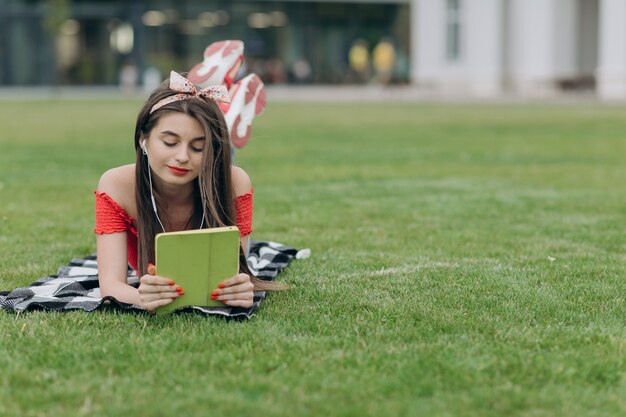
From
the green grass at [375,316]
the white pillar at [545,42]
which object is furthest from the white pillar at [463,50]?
the green grass at [375,316]

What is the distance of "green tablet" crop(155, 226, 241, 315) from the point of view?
3789 millimetres

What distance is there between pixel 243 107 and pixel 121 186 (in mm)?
1389

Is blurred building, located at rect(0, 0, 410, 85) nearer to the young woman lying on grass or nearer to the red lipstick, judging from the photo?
the young woman lying on grass

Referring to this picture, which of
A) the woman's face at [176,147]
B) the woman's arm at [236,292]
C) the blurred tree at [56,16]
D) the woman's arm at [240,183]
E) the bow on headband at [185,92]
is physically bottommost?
the woman's arm at [236,292]

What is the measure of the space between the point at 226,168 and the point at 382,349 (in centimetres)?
115

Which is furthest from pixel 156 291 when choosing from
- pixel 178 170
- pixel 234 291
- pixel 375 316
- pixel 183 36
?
pixel 183 36

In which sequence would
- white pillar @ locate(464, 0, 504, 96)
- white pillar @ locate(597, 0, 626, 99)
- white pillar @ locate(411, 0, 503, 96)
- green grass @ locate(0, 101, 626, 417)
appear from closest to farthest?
green grass @ locate(0, 101, 626, 417) → white pillar @ locate(597, 0, 626, 99) → white pillar @ locate(464, 0, 504, 96) → white pillar @ locate(411, 0, 503, 96)

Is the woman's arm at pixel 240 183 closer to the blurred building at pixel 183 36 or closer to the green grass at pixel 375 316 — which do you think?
the green grass at pixel 375 316

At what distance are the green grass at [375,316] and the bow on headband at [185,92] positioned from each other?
0.90m

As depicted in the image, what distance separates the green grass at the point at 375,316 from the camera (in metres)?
3.07

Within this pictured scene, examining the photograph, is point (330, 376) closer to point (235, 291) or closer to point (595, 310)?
point (235, 291)

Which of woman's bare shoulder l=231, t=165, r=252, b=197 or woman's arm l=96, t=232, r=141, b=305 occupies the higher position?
woman's bare shoulder l=231, t=165, r=252, b=197

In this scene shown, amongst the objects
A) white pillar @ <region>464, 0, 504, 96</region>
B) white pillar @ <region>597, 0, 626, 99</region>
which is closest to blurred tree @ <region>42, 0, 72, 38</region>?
white pillar @ <region>464, 0, 504, 96</region>

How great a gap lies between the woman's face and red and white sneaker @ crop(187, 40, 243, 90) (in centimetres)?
135
